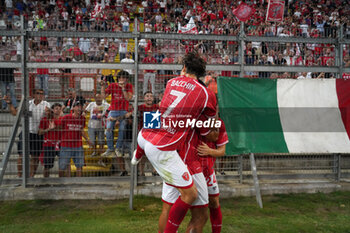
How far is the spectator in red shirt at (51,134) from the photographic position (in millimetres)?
6891

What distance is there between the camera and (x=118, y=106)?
7035mm

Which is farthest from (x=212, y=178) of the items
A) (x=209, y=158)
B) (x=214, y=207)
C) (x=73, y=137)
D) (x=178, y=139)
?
(x=73, y=137)

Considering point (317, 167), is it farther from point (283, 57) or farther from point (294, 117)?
point (283, 57)

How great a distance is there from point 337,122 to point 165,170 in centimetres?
525

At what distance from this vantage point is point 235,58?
7508mm

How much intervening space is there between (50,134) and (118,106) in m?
1.63

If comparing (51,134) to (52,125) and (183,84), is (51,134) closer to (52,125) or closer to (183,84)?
(52,125)

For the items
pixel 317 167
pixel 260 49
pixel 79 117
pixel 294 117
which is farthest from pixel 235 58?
pixel 79 117

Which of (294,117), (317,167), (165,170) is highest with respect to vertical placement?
(294,117)

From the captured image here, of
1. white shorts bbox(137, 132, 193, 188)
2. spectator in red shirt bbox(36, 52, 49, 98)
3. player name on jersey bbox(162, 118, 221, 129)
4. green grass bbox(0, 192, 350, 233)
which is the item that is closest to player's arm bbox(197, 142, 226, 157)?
player name on jersey bbox(162, 118, 221, 129)

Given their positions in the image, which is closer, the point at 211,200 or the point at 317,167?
the point at 211,200

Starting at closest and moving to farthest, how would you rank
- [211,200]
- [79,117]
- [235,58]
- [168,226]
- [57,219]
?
[168,226]
[211,200]
[57,219]
[79,117]
[235,58]

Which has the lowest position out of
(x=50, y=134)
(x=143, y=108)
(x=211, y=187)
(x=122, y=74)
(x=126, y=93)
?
(x=211, y=187)

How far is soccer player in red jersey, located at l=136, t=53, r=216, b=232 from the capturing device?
367cm
